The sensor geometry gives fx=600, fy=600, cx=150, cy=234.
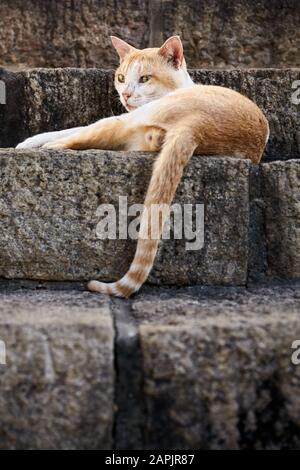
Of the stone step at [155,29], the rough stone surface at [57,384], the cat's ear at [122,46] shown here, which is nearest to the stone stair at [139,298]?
the rough stone surface at [57,384]

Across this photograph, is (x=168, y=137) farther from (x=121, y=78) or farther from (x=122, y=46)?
(x=122, y=46)

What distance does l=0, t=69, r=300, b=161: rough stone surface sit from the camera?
8.48 ft

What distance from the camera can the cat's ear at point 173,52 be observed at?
2.79 metres

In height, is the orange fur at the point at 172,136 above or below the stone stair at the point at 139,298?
above

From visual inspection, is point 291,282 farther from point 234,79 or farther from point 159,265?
point 234,79

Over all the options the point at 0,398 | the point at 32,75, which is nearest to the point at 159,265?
the point at 0,398

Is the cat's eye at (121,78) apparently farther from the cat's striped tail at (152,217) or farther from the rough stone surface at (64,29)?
the cat's striped tail at (152,217)

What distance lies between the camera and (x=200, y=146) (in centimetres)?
200

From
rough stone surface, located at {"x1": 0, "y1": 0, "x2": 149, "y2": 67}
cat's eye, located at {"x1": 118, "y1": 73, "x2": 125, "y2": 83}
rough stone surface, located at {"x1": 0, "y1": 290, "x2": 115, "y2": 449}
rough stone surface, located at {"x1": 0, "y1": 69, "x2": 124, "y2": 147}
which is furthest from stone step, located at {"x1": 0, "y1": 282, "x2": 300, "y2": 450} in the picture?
rough stone surface, located at {"x1": 0, "y1": 0, "x2": 149, "y2": 67}

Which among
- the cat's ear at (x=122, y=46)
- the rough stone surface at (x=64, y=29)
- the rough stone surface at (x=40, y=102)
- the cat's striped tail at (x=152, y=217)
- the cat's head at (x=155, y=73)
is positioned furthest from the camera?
the rough stone surface at (x=64, y=29)

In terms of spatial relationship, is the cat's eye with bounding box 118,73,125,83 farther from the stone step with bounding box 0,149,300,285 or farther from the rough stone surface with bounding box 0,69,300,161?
the stone step with bounding box 0,149,300,285

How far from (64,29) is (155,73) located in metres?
0.77

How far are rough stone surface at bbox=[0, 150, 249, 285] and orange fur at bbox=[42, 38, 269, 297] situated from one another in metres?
0.08

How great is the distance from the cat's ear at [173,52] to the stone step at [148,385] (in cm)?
170
